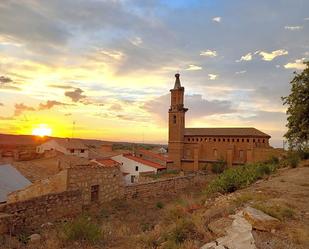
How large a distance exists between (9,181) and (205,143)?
3357 cm

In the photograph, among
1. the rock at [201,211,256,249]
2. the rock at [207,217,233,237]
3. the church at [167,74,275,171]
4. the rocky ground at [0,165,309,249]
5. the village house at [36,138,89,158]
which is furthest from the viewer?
the village house at [36,138,89,158]

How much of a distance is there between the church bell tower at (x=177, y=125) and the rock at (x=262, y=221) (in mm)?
40684

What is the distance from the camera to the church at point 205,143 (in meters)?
43.4

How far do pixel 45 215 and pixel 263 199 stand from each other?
7.96 meters

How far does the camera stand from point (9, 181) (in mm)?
16312

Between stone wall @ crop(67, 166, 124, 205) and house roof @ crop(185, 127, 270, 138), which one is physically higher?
house roof @ crop(185, 127, 270, 138)

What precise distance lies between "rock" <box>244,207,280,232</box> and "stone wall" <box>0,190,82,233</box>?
729 cm

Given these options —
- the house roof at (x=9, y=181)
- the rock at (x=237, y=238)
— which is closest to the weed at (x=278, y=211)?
the rock at (x=237, y=238)

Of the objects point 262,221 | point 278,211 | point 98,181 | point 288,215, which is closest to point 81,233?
point 262,221

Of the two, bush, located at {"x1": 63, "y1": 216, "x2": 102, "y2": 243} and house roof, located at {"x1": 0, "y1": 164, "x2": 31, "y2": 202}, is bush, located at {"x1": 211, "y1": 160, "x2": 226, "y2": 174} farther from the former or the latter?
bush, located at {"x1": 63, "y1": 216, "x2": 102, "y2": 243}

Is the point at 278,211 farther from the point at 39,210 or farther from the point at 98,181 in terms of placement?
the point at 98,181

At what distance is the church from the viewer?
43438mm

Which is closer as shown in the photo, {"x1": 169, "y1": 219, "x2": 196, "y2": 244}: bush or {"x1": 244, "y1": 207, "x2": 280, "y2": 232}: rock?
{"x1": 244, "y1": 207, "x2": 280, "y2": 232}: rock

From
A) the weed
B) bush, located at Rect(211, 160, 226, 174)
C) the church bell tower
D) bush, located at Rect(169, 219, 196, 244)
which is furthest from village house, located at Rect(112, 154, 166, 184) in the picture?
bush, located at Rect(169, 219, 196, 244)
